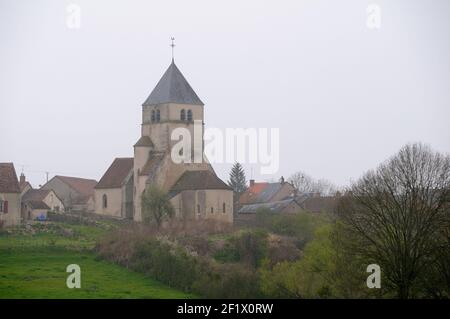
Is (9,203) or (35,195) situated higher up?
(35,195)

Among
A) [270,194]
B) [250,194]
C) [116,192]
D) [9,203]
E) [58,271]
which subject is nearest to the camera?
[58,271]

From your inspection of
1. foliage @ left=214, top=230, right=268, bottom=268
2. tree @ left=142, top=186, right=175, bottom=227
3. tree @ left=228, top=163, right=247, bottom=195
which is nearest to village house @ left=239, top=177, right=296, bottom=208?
tree @ left=228, top=163, right=247, bottom=195

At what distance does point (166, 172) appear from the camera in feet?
276

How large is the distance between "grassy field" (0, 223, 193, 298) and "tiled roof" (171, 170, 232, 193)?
433 inches

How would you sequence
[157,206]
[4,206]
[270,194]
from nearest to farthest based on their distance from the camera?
[4,206] → [157,206] → [270,194]

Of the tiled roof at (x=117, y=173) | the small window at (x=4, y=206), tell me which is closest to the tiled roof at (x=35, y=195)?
the tiled roof at (x=117, y=173)

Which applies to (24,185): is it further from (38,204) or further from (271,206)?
(271,206)

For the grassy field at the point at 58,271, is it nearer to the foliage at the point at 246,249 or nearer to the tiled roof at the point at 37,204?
the foliage at the point at 246,249

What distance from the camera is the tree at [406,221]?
157 ft

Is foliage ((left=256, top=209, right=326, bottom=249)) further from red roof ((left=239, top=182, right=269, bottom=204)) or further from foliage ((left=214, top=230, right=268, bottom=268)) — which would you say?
red roof ((left=239, top=182, right=269, bottom=204))

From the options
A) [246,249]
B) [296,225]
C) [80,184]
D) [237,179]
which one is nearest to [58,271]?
[246,249]

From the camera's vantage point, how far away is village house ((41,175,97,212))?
4038 inches

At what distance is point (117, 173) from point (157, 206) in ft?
35.8

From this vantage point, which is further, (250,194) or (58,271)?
(250,194)
